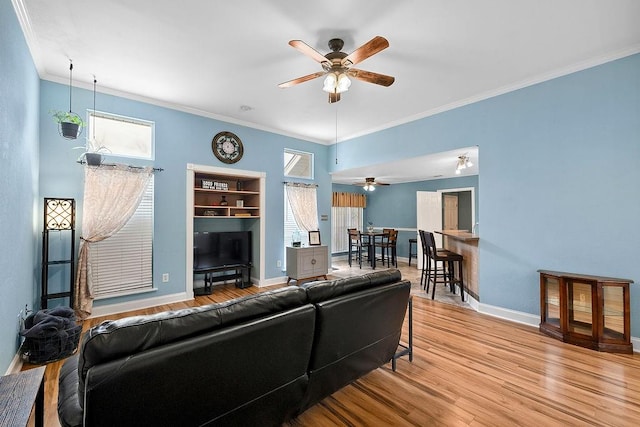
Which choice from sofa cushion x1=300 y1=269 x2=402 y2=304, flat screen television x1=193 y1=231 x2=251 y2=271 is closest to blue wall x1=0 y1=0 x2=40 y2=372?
flat screen television x1=193 y1=231 x2=251 y2=271

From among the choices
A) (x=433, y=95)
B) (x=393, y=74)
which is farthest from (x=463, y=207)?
(x=393, y=74)

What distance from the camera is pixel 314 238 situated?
18.9 ft

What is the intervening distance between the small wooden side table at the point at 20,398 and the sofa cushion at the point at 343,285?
49.1 inches

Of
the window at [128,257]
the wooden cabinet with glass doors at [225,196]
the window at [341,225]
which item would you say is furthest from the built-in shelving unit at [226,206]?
the window at [341,225]

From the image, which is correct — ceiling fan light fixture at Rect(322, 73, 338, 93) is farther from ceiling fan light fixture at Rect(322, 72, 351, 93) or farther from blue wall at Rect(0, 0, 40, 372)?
blue wall at Rect(0, 0, 40, 372)

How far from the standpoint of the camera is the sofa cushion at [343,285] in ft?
5.79

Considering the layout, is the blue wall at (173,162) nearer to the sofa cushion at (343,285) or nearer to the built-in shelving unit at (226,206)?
the built-in shelving unit at (226,206)

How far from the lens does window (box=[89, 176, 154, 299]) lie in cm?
360

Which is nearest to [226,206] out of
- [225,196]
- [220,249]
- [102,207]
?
[225,196]

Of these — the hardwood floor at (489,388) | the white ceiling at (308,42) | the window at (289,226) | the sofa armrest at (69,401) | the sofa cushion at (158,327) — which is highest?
the white ceiling at (308,42)

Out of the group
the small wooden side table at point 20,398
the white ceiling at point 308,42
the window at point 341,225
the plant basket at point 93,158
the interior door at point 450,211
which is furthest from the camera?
the window at point 341,225

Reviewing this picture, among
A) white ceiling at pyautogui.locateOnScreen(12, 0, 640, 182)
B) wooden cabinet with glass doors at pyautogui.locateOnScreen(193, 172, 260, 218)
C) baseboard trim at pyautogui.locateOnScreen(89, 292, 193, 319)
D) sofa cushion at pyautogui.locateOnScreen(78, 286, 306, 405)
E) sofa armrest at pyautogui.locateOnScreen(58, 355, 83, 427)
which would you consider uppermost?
white ceiling at pyautogui.locateOnScreen(12, 0, 640, 182)

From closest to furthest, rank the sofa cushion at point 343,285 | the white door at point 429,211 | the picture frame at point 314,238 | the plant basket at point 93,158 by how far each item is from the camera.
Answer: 1. the sofa cushion at point 343,285
2. the plant basket at point 93,158
3. the picture frame at point 314,238
4. the white door at point 429,211

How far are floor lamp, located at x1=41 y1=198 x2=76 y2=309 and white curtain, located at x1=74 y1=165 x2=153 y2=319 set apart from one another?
13 centimetres
